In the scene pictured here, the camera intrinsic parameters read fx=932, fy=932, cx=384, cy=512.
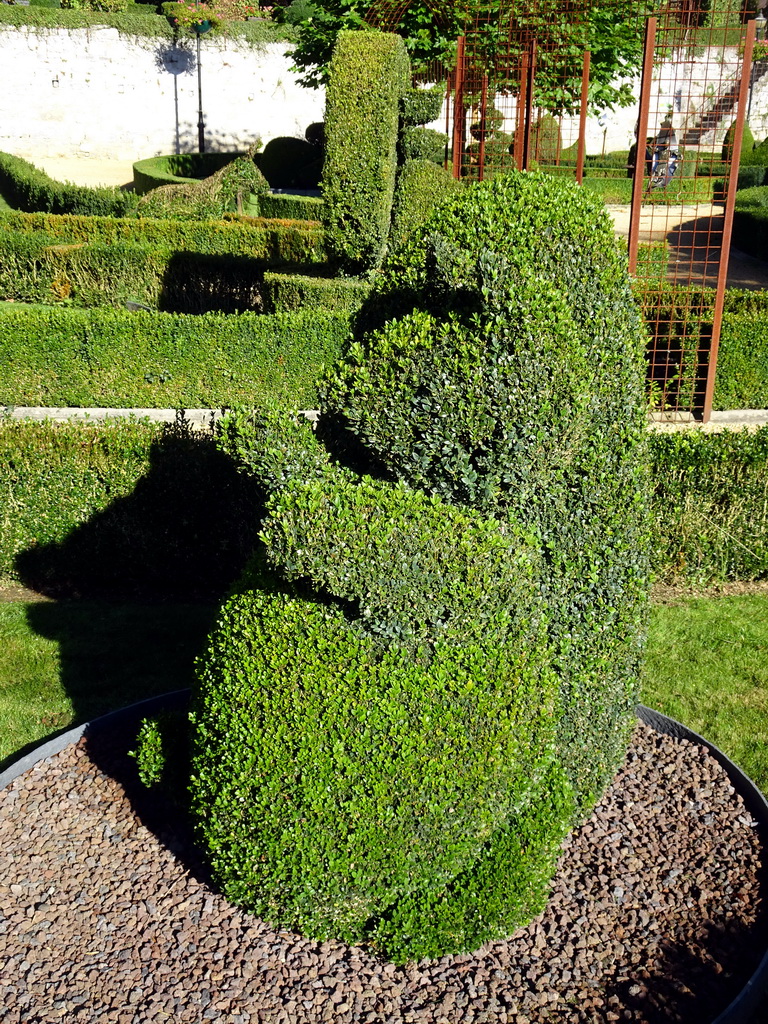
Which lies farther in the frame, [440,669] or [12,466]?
[12,466]

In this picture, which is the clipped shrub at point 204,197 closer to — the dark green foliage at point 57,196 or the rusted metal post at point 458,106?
the dark green foliage at point 57,196

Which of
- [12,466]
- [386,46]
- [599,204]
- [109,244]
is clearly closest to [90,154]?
[109,244]

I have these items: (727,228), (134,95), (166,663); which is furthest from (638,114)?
(134,95)

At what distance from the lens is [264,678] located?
3193mm

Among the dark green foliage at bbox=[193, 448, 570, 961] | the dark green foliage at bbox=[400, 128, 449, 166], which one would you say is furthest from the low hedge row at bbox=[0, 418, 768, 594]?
the dark green foliage at bbox=[400, 128, 449, 166]

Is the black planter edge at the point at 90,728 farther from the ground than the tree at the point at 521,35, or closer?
closer

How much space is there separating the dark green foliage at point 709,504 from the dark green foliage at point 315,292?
4.74 metres

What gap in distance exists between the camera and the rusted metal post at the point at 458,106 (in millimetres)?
11984

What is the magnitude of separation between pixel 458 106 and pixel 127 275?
5.17 m

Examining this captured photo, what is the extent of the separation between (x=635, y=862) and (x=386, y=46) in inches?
340

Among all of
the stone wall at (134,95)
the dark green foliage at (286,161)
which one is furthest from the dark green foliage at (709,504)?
the stone wall at (134,95)

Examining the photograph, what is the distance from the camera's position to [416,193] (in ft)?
36.6

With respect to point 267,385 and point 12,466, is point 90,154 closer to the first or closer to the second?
point 267,385

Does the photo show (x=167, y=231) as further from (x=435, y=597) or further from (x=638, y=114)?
(x=435, y=597)
